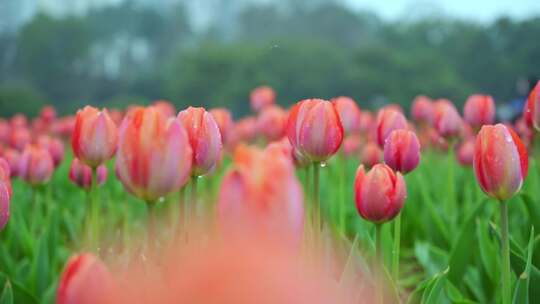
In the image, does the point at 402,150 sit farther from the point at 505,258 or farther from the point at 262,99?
the point at 262,99

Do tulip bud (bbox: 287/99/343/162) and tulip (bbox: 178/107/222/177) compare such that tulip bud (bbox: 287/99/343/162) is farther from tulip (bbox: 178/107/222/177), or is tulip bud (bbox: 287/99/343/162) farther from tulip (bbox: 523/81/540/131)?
tulip (bbox: 523/81/540/131)

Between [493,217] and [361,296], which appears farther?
[493,217]

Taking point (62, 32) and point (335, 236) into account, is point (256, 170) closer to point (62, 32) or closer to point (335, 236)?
point (335, 236)

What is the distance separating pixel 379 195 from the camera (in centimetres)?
88

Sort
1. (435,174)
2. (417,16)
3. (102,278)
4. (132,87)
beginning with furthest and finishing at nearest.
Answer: (417,16) → (132,87) → (435,174) → (102,278)

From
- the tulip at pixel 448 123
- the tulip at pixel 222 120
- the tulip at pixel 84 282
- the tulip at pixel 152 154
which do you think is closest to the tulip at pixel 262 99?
the tulip at pixel 222 120

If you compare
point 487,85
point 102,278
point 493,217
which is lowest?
point 493,217

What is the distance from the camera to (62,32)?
22.4m

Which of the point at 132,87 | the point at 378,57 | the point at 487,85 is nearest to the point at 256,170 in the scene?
the point at 487,85

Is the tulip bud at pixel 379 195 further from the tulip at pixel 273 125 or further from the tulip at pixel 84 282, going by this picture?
the tulip at pixel 273 125

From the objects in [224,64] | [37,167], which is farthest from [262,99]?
[224,64]

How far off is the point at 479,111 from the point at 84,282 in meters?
1.41

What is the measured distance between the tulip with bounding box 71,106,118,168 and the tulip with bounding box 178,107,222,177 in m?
0.21

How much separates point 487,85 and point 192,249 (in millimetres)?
17334
